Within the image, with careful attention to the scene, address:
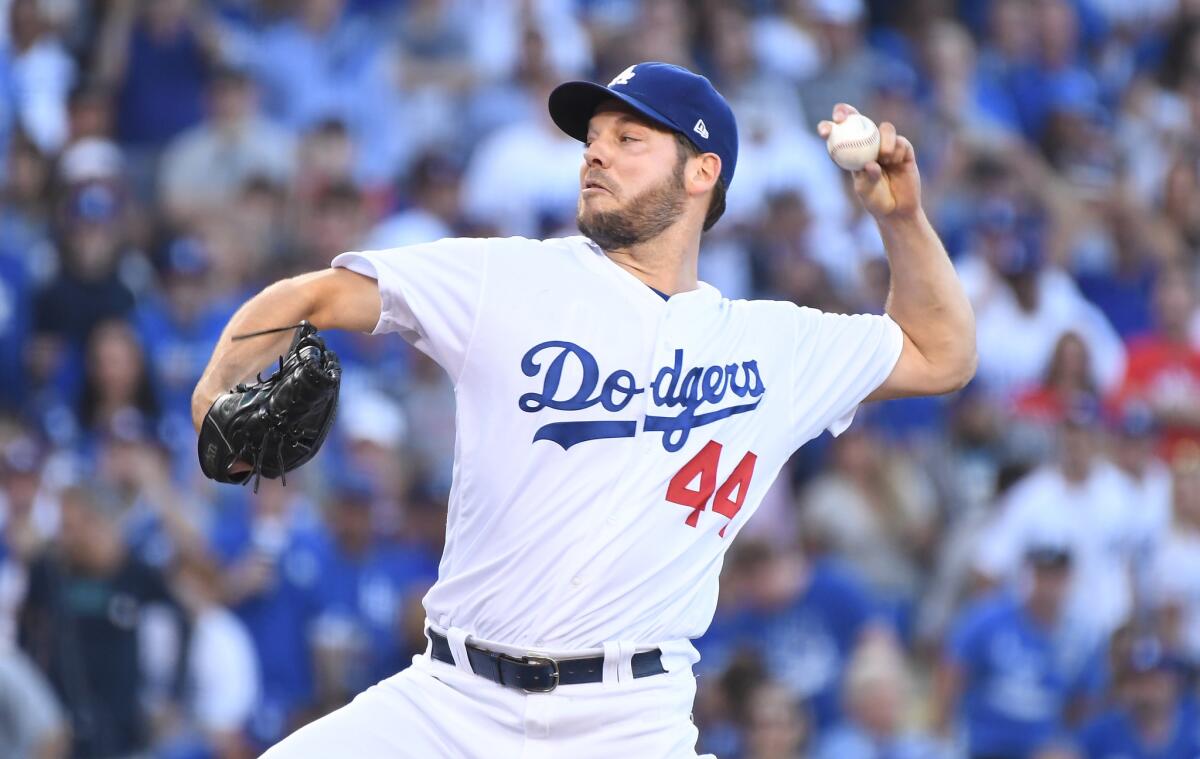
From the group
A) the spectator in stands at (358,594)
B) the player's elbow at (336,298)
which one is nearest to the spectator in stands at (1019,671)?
the spectator in stands at (358,594)

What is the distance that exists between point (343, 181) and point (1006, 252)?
378 centimetres

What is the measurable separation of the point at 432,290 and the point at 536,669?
0.86 m

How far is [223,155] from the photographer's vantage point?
9961mm

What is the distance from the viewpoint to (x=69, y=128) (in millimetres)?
9734

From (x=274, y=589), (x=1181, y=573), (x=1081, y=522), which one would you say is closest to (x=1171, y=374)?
(x=1181, y=573)

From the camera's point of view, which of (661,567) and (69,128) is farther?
(69,128)

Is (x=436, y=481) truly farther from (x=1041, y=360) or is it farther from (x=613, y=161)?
(x=613, y=161)

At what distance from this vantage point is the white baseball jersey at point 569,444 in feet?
13.9

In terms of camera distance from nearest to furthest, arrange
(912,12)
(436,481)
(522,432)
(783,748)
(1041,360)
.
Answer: (522,432)
(783,748)
(436,481)
(1041,360)
(912,12)

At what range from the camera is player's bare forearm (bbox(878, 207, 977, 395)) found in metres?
4.88

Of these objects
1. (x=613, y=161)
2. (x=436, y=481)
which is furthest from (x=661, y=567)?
(x=436, y=481)

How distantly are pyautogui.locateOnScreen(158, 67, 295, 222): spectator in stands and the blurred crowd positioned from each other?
0.07 feet

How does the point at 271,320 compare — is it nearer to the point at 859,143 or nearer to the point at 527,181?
the point at 859,143

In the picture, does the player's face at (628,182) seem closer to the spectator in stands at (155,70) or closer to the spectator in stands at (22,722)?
the spectator in stands at (22,722)
